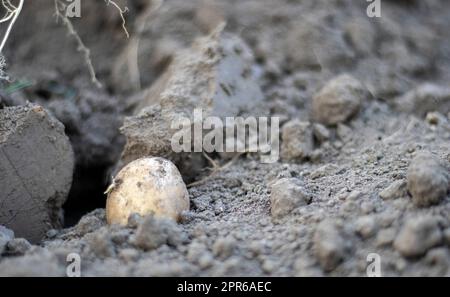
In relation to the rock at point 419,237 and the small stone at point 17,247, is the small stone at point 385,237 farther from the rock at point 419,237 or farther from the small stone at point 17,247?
the small stone at point 17,247

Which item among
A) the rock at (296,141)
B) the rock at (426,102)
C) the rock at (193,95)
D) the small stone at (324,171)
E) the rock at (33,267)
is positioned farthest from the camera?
the rock at (426,102)

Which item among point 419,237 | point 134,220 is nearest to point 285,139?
point 134,220

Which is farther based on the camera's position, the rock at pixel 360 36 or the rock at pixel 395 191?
the rock at pixel 360 36

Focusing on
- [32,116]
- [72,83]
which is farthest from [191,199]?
→ [72,83]

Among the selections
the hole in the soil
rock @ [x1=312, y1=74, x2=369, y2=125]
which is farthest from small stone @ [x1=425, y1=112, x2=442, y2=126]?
the hole in the soil

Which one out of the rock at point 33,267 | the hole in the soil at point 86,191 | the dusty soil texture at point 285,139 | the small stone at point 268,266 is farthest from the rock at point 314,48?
the rock at point 33,267

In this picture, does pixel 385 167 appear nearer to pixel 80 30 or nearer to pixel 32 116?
pixel 32 116

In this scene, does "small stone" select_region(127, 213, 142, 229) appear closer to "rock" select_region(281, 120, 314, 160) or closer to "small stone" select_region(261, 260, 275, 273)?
"small stone" select_region(261, 260, 275, 273)
